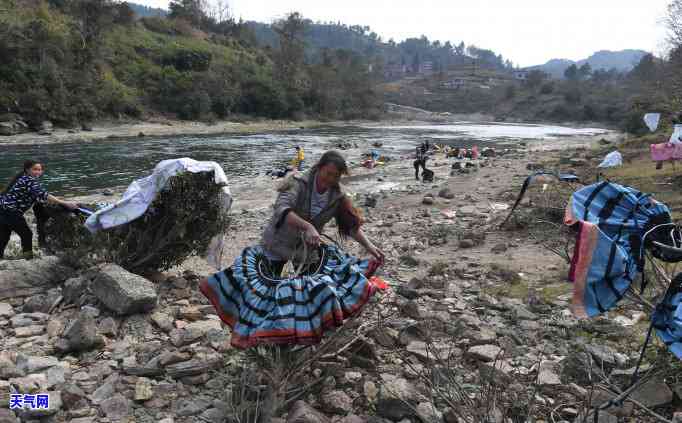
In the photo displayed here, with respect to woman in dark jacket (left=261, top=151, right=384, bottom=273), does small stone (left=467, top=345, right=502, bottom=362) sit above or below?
below

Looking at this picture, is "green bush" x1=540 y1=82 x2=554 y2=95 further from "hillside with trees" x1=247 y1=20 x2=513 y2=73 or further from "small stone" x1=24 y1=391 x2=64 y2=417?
"small stone" x1=24 y1=391 x2=64 y2=417

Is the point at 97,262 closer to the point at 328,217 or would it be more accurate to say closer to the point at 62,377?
the point at 62,377

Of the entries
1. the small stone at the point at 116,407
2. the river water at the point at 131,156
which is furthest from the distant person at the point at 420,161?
the small stone at the point at 116,407

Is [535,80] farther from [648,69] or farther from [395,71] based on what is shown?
[395,71]

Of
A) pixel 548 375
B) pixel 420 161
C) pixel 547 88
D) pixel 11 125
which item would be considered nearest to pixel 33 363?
pixel 548 375

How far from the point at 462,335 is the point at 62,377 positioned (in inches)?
128

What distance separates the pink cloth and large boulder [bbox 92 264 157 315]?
1421cm

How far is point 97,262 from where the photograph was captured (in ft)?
16.6

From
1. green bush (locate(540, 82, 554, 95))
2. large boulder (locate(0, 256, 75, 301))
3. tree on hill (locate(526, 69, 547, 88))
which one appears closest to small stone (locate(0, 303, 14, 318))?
large boulder (locate(0, 256, 75, 301))

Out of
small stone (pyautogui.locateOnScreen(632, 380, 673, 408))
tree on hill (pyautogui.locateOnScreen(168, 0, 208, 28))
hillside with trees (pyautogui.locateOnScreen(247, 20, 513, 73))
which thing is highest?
hillside with trees (pyautogui.locateOnScreen(247, 20, 513, 73))

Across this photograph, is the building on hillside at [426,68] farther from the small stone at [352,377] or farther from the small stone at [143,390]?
the small stone at [143,390]

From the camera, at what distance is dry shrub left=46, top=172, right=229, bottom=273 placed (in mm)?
5059

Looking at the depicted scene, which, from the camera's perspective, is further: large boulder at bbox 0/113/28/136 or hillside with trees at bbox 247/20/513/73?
hillside with trees at bbox 247/20/513/73

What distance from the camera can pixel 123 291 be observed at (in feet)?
13.8
